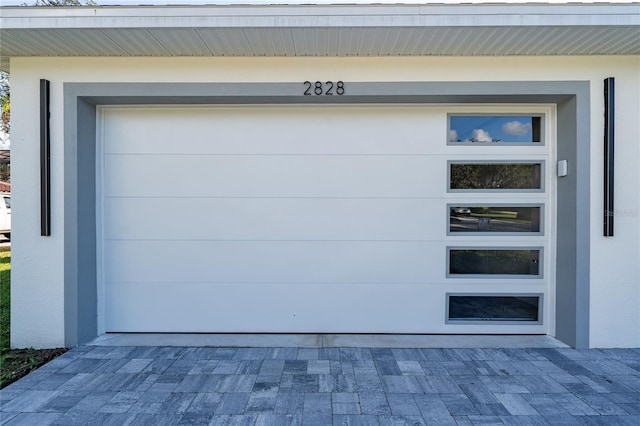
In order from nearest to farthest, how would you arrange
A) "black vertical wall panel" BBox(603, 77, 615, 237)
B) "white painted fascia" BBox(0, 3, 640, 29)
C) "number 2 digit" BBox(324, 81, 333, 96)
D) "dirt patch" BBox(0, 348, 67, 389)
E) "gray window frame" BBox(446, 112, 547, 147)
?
"white painted fascia" BBox(0, 3, 640, 29) < "dirt patch" BBox(0, 348, 67, 389) < "black vertical wall panel" BBox(603, 77, 615, 237) < "number 2 digit" BBox(324, 81, 333, 96) < "gray window frame" BBox(446, 112, 547, 147)

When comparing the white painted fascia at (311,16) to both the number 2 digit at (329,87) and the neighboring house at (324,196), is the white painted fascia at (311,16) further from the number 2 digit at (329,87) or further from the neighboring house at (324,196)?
the number 2 digit at (329,87)

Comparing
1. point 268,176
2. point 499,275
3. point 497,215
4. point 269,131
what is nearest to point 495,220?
point 497,215

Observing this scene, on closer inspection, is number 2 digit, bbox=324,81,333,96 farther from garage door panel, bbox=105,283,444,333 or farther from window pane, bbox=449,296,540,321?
window pane, bbox=449,296,540,321

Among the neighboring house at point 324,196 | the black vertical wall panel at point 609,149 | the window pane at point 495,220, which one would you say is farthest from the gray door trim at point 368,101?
the window pane at point 495,220

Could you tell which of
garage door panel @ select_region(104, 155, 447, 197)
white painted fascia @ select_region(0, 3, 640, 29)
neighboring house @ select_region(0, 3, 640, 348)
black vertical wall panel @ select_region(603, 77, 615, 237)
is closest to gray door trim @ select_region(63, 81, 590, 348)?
neighboring house @ select_region(0, 3, 640, 348)

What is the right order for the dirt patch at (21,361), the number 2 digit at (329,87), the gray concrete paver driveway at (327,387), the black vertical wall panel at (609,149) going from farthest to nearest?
the number 2 digit at (329,87), the black vertical wall panel at (609,149), the dirt patch at (21,361), the gray concrete paver driveway at (327,387)

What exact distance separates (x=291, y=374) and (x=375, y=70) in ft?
9.82

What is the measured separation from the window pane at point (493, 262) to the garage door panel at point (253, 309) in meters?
0.70

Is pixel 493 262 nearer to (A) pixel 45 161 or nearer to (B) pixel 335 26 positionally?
(B) pixel 335 26

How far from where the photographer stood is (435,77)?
342 centimetres

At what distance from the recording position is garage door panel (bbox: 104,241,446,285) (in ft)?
12.5

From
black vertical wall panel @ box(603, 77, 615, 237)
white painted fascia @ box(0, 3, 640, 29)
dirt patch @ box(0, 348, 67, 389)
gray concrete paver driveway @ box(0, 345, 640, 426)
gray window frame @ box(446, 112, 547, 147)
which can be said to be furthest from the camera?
gray window frame @ box(446, 112, 547, 147)

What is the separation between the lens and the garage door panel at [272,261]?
3.80 meters

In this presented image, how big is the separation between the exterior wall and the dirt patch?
0.11 m
